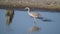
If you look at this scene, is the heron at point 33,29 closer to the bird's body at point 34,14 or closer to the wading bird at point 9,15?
the bird's body at point 34,14

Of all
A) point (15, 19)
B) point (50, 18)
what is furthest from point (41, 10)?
point (15, 19)

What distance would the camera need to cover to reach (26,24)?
10.9 ft

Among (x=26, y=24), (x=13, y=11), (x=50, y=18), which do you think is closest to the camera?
(x=26, y=24)

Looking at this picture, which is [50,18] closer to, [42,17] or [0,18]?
[42,17]

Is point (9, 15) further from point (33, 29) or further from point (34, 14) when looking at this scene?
point (33, 29)

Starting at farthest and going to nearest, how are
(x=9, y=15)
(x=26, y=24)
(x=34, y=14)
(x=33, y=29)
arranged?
1. (x=9, y=15)
2. (x=34, y=14)
3. (x=26, y=24)
4. (x=33, y=29)

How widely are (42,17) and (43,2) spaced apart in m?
0.68

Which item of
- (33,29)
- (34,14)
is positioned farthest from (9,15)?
(33,29)

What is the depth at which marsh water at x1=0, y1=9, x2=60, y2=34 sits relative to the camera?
3.17 metres

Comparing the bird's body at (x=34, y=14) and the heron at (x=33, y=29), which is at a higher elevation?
the bird's body at (x=34, y=14)

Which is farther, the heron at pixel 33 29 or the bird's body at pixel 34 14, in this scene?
the bird's body at pixel 34 14

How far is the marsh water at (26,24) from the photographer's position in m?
3.17

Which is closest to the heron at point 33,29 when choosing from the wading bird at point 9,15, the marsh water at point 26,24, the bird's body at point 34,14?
the marsh water at point 26,24

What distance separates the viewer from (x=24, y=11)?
3842 millimetres
